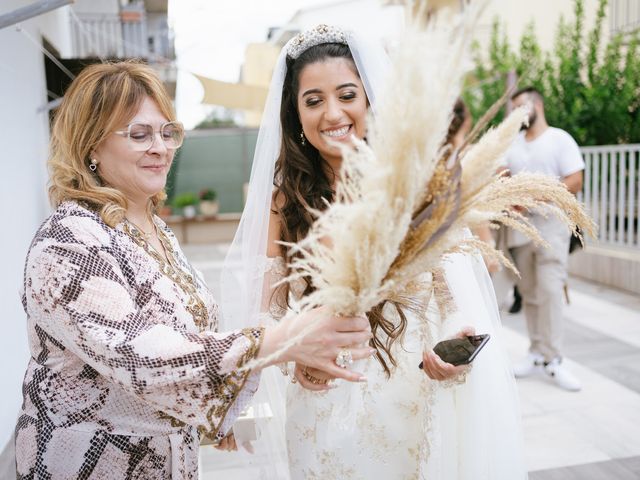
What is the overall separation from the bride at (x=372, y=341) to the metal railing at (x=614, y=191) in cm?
559

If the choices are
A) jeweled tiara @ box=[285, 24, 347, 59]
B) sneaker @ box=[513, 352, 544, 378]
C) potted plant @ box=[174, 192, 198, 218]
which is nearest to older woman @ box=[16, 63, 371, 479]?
jeweled tiara @ box=[285, 24, 347, 59]

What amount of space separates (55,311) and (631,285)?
262 inches

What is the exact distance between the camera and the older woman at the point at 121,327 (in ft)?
3.92

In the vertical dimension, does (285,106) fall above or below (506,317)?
above

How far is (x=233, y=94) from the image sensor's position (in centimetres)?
835

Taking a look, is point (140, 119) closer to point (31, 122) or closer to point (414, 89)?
point (414, 89)

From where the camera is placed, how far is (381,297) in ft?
3.56

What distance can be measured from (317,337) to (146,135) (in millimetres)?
712

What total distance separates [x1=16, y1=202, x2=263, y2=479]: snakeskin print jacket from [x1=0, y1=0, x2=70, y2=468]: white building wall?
76.0 inches

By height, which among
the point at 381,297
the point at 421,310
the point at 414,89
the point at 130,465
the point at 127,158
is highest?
the point at 414,89

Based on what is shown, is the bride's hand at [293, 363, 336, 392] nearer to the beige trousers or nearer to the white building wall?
the white building wall

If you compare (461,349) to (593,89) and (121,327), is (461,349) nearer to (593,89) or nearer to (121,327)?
(121,327)

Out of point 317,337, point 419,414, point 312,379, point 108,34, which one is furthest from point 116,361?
point 108,34

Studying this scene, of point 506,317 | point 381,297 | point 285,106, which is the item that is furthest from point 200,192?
point 381,297
